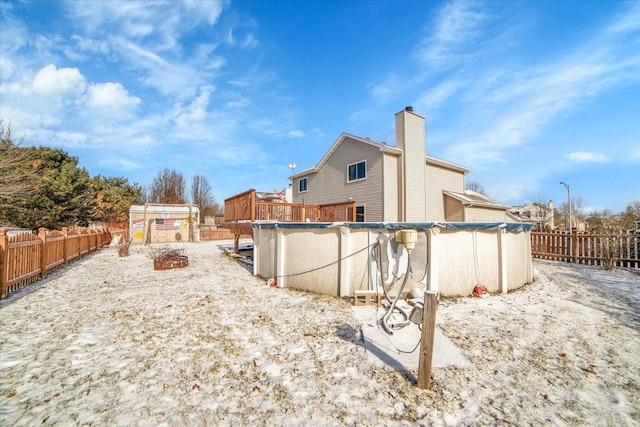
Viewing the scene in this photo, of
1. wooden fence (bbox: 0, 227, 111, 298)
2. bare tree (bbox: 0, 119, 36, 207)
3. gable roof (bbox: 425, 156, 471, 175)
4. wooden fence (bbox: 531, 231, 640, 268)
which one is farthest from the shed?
wooden fence (bbox: 531, 231, 640, 268)

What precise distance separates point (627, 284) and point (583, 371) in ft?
21.9

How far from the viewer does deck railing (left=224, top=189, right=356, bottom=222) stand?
10.4m

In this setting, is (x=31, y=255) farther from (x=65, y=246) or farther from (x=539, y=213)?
(x=539, y=213)

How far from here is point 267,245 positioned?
27.6 feet

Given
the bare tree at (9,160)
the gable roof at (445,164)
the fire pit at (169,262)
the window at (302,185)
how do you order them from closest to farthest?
the fire pit at (169,262)
the bare tree at (9,160)
the gable roof at (445,164)
the window at (302,185)

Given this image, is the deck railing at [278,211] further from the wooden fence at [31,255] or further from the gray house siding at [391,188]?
the wooden fence at [31,255]

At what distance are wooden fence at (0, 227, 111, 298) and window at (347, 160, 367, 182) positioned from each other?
1214 centimetres

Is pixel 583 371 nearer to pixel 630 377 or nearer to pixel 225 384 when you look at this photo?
pixel 630 377

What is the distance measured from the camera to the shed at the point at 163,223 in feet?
72.3

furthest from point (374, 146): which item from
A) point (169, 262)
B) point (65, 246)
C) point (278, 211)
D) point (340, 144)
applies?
point (65, 246)

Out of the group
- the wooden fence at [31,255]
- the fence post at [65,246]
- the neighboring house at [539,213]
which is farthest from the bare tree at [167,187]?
Result: the neighboring house at [539,213]

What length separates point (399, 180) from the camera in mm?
13039

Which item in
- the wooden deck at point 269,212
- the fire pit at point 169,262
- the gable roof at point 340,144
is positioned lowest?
the fire pit at point 169,262

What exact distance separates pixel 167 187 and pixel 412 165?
1374 inches
